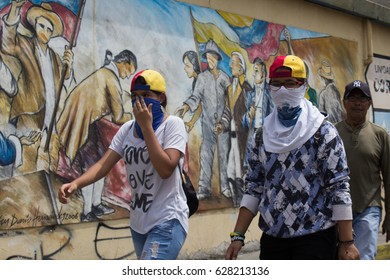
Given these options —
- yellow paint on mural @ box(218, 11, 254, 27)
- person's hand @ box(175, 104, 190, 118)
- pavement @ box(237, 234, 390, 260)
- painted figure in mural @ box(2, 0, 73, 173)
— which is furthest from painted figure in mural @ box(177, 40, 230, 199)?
painted figure in mural @ box(2, 0, 73, 173)

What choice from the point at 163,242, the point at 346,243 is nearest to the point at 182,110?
the point at 163,242

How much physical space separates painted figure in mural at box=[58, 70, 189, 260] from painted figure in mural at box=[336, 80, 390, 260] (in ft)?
5.95

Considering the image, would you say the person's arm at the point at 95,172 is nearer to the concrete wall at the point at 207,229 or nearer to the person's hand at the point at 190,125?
the concrete wall at the point at 207,229

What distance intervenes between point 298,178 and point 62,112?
3.88m

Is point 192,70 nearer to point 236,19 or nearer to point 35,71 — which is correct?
point 236,19

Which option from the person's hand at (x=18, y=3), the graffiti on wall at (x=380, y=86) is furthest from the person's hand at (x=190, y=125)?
the graffiti on wall at (x=380, y=86)

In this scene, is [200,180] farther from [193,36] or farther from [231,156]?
[193,36]

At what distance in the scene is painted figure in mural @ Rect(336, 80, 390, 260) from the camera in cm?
547

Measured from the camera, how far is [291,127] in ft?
12.8

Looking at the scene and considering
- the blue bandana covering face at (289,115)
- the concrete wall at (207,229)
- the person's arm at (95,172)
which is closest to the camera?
the blue bandana covering face at (289,115)

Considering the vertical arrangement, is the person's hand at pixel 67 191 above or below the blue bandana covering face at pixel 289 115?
below

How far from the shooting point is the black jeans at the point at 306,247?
3773mm

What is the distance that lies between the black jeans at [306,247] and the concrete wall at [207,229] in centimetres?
349
